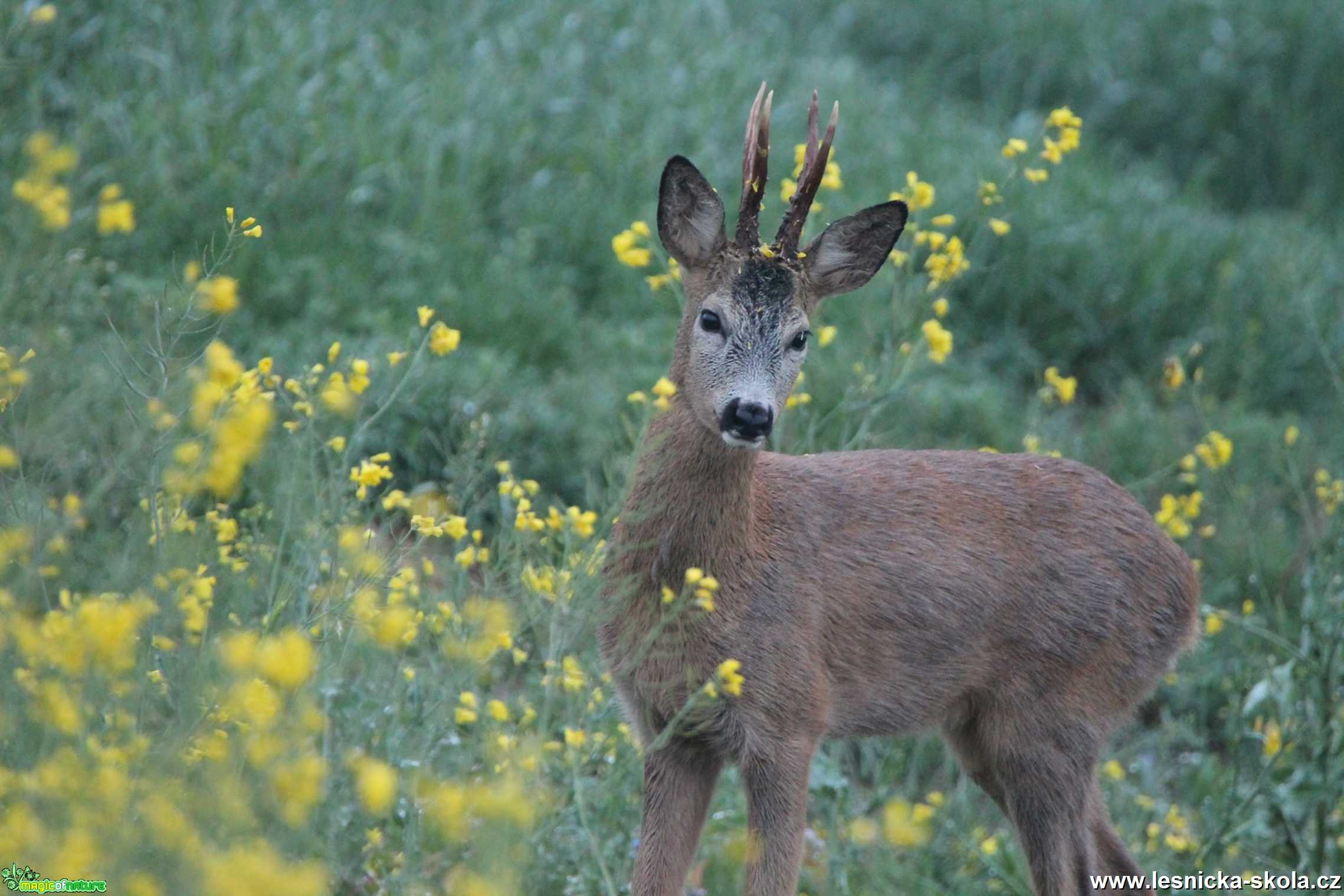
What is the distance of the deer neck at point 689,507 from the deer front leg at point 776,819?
0.50 m

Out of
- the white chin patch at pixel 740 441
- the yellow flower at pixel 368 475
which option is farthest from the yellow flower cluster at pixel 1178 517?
the yellow flower at pixel 368 475

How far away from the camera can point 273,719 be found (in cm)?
296

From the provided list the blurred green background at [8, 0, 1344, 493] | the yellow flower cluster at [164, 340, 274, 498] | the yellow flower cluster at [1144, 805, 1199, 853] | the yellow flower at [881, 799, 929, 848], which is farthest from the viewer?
the blurred green background at [8, 0, 1344, 493]

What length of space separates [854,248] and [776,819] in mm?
1571

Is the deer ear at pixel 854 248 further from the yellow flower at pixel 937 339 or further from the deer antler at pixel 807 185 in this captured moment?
the yellow flower at pixel 937 339

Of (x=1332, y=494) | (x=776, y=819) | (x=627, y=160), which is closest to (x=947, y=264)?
(x=1332, y=494)

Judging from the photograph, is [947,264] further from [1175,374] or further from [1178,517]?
[1178,517]

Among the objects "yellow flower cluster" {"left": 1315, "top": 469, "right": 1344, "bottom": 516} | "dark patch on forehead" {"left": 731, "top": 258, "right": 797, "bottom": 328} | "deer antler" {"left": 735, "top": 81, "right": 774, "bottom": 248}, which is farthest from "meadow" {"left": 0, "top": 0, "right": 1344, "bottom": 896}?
"deer antler" {"left": 735, "top": 81, "right": 774, "bottom": 248}

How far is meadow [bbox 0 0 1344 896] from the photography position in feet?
10.5

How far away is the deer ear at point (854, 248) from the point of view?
15.5 ft

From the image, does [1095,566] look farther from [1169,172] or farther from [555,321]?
[1169,172]

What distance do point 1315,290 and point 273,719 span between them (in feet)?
29.7

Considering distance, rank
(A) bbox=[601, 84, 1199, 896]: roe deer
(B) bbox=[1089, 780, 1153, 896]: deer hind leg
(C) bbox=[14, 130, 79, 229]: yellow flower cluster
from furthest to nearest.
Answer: (B) bbox=[1089, 780, 1153, 896]: deer hind leg, (A) bbox=[601, 84, 1199, 896]: roe deer, (C) bbox=[14, 130, 79, 229]: yellow flower cluster

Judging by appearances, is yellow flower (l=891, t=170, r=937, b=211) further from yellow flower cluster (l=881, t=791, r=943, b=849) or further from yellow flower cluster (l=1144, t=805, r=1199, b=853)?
yellow flower cluster (l=1144, t=805, r=1199, b=853)
